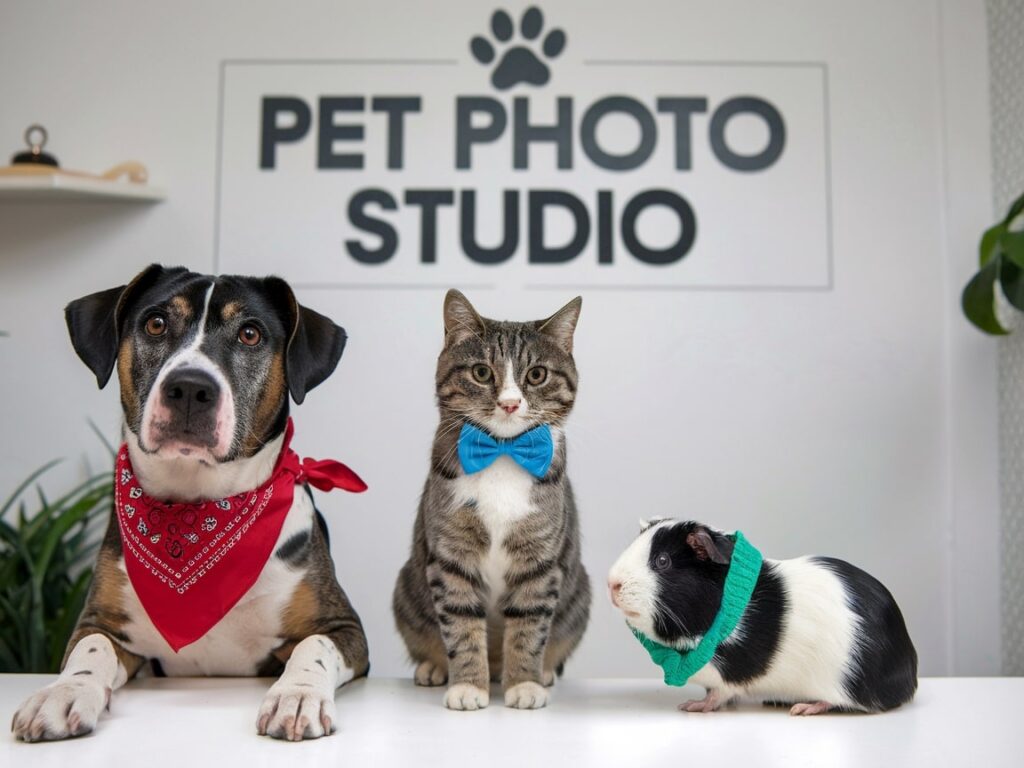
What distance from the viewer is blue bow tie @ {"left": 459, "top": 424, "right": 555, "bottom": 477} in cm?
158

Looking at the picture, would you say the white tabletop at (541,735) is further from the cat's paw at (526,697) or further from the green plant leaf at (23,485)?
the green plant leaf at (23,485)

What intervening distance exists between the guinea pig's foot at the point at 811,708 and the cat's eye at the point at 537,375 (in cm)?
64

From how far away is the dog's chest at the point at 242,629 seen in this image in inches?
65.6

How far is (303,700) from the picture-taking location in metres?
1.39

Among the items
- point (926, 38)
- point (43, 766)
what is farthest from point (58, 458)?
point (926, 38)

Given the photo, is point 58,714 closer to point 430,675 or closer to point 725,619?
point 430,675

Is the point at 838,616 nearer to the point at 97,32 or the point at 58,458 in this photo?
the point at 58,458

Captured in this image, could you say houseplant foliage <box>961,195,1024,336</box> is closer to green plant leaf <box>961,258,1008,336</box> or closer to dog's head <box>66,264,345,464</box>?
green plant leaf <box>961,258,1008,336</box>

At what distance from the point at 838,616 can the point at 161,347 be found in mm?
1135

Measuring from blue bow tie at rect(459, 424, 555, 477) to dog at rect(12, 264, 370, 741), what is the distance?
0.33 meters

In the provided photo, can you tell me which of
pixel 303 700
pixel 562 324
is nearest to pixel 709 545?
pixel 562 324

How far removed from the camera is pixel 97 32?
3125 millimetres

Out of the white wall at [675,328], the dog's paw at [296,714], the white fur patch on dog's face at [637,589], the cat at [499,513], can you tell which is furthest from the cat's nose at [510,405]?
the white wall at [675,328]

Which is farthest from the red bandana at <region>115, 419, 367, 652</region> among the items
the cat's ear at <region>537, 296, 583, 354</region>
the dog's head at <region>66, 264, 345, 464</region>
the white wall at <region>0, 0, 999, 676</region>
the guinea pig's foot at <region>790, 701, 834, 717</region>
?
the white wall at <region>0, 0, 999, 676</region>
